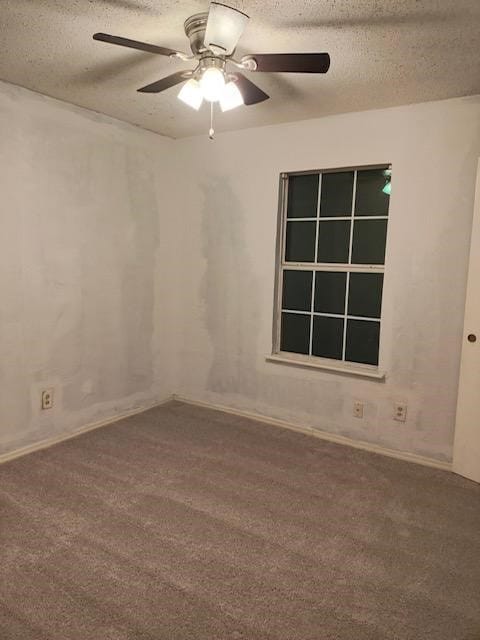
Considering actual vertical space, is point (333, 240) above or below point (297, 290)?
above

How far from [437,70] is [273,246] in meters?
1.70

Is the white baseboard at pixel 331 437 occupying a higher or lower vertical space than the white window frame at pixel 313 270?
lower

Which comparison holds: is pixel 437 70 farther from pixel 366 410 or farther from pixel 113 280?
pixel 113 280

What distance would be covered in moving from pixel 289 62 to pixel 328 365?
7.55ft

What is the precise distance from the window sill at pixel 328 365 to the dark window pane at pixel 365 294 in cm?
41

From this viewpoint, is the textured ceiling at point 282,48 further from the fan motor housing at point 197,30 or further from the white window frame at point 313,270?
the white window frame at point 313,270

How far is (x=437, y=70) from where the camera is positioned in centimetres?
257

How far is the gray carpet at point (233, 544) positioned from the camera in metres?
1.81

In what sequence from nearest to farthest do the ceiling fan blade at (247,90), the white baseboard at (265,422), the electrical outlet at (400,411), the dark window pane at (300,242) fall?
the ceiling fan blade at (247,90)
the white baseboard at (265,422)
the electrical outlet at (400,411)
the dark window pane at (300,242)

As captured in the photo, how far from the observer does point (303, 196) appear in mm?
3820

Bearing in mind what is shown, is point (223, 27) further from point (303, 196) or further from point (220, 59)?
point (303, 196)

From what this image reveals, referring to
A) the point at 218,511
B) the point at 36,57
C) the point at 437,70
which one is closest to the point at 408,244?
the point at 437,70

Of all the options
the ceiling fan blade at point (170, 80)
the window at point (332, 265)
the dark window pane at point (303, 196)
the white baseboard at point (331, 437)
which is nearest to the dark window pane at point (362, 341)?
the window at point (332, 265)

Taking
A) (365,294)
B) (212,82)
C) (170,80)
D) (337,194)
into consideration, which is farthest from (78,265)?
(365,294)
